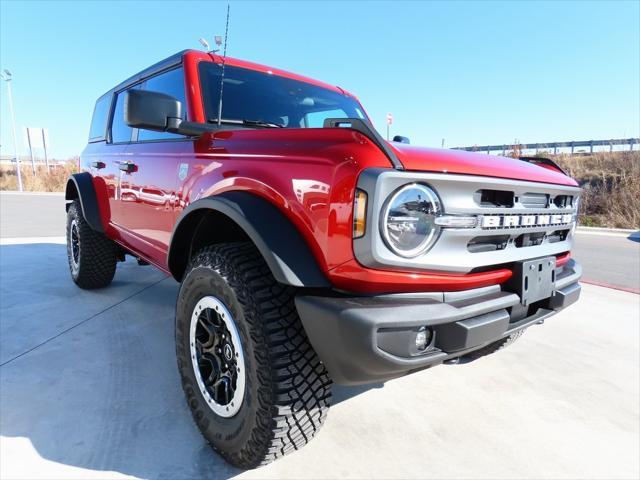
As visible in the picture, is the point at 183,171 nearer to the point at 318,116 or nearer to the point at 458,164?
the point at 318,116

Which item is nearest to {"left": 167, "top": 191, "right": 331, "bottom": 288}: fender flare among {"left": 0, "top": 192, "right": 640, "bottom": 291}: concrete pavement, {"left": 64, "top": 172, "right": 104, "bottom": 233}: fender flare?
{"left": 64, "top": 172, "right": 104, "bottom": 233}: fender flare

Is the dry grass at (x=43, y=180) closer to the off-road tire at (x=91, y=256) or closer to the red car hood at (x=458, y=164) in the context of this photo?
the off-road tire at (x=91, y=256)

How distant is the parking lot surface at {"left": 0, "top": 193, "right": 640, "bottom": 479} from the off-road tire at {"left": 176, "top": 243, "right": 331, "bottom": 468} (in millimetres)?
172

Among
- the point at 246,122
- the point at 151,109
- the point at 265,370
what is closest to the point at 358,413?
the point at 265,370

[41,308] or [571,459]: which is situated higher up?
[41,308]

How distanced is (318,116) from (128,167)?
1.40 meters

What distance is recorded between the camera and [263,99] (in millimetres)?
2441

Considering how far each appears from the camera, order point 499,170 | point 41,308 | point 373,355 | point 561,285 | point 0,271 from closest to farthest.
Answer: point 373,355, point 499,170, point 561,285, point 41,308, point 0,271

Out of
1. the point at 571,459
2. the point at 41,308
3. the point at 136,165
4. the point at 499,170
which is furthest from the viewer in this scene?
the point at 41,308

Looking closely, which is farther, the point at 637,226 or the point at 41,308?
the point at 637,226

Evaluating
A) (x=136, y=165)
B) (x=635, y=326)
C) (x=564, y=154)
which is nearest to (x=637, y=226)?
(x=564, y=154)

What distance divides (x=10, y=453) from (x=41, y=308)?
2053mm

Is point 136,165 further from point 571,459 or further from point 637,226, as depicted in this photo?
point 637,226

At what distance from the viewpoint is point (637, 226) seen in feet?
36.8
